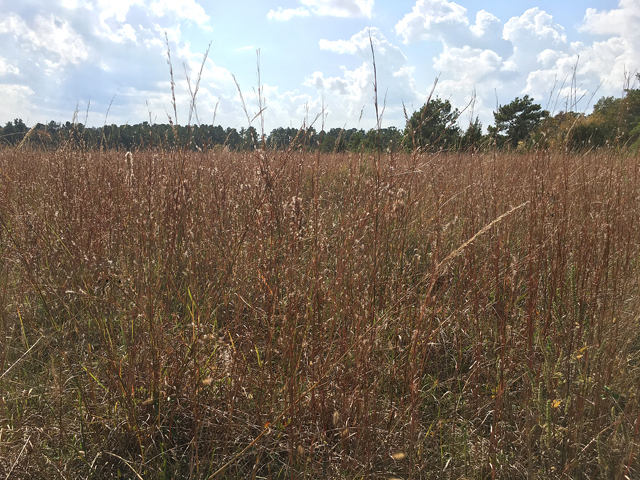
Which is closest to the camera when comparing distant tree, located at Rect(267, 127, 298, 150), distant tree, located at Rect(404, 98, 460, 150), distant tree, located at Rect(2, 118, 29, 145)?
distant tree, located at Rect(404, 98, 460, 150)

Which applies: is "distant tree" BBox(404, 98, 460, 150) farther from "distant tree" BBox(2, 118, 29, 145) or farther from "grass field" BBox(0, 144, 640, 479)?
"distant tree" BBox(2, 118, 29, 145)

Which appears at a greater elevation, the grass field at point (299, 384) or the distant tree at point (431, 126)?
the distant tree at point (431, 126)

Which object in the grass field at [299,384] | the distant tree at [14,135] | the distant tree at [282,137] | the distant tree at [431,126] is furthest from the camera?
the distant tree at [14,135]

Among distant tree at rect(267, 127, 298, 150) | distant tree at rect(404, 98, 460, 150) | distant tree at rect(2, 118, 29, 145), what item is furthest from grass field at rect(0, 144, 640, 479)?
distant tree at rect(2, 118, 29, 145)

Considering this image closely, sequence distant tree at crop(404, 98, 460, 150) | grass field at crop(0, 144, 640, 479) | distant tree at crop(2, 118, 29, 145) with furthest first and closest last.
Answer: distant tree at crop(2, 118, 29, 145) < distant tree at crop(404, 98, 460, 150) < grass field at crop(0, 144, 640, 479)

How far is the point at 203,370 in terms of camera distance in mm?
1285

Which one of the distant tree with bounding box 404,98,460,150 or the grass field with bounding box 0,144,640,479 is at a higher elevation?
the distant tree with bounding box 404,98,460,150

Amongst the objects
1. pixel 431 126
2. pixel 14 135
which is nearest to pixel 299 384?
pixel 431 126

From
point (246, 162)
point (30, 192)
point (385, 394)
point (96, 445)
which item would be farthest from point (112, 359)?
point (30, 192)

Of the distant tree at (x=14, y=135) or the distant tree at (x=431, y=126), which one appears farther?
the distant tree at (x=14, y=135)

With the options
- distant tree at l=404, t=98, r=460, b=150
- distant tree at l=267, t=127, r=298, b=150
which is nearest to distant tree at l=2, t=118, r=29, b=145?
distant tree at l=267, t=127, r=298, b=150

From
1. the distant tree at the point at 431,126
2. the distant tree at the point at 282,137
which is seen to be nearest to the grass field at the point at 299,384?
the distant tree at the point at 431,126

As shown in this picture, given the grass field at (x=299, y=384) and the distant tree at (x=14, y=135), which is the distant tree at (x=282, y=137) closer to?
the grass field at (x=299, y=384)

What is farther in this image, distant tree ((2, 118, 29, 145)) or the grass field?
distant tree ((2, 118, 29, 145))
